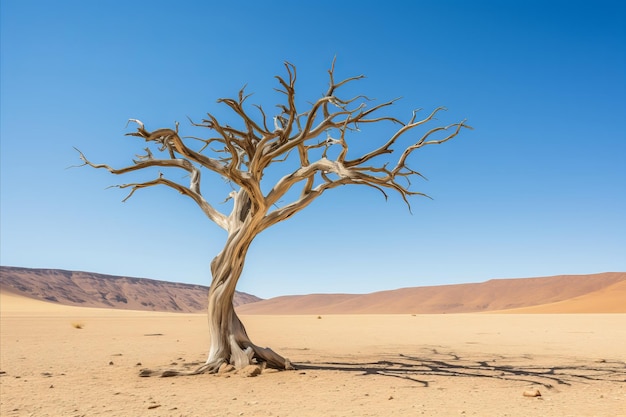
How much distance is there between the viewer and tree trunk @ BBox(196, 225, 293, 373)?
32.8 feet

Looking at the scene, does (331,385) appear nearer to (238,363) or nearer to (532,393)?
(238,363)

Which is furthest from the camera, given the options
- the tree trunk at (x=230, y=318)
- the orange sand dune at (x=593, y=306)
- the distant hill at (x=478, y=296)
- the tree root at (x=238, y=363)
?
the distant hill at (x=478, y=296)

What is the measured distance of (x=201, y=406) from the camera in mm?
6641

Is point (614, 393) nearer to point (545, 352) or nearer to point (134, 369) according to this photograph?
point (545, 352)

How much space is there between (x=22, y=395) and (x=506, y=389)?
7397 millimetres

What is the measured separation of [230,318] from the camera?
1025 cm

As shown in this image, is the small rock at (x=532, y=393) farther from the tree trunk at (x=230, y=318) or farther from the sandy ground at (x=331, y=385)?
the tree trunk at (x=230, y=318)

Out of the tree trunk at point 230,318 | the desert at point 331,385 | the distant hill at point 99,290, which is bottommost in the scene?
the desert at point 331,385

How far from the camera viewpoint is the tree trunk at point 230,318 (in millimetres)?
9992

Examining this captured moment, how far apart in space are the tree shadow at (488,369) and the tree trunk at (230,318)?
1052mm

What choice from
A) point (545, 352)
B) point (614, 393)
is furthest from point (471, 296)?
point (614, 393)

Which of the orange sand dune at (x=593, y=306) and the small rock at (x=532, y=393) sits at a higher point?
the orange sand dune at (x=593, y=306)

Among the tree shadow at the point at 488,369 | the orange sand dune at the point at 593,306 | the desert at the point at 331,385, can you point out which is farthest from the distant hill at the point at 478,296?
the desert at the point at 331,385

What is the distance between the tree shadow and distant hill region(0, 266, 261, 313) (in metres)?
101
